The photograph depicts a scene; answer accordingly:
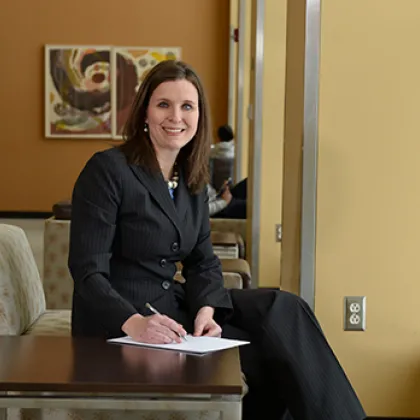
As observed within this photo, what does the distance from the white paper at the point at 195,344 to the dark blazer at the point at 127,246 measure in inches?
6.4

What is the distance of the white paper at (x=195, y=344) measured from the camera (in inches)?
100

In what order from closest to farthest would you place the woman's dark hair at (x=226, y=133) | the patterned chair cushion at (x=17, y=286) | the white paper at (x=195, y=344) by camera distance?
the white paper at (x=195, y=344), the patterned chair cushion at (x=17, y=286), the woman's dark hair at (x=226, y=133)

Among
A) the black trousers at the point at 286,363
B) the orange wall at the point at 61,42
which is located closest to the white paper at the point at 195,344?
the black trousers at the point at 286,363

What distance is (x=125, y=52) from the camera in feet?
48.8

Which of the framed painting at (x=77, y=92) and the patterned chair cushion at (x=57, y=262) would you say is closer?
the patterned chair cushion at (x=57, y=262)

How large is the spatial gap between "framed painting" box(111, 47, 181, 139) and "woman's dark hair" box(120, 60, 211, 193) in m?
11.7

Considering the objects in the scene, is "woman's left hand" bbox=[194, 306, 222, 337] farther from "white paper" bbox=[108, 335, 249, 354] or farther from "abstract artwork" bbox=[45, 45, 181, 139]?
"abstract artwork" bbox=[45, 45, 181, 139]

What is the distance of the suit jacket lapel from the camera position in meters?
3.06

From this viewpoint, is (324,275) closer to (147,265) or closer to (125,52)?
(147,265)

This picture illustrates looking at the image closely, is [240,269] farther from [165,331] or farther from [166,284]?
[165,331]

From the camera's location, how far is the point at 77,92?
1497 centimetres

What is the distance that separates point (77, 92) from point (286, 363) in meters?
12.5

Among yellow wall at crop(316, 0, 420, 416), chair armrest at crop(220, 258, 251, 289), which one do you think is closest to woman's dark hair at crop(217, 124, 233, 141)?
chair armrest at crop(220, 258, 251, 289)

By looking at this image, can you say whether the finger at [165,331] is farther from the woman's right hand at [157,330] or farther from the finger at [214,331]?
the finger at [214,331]
